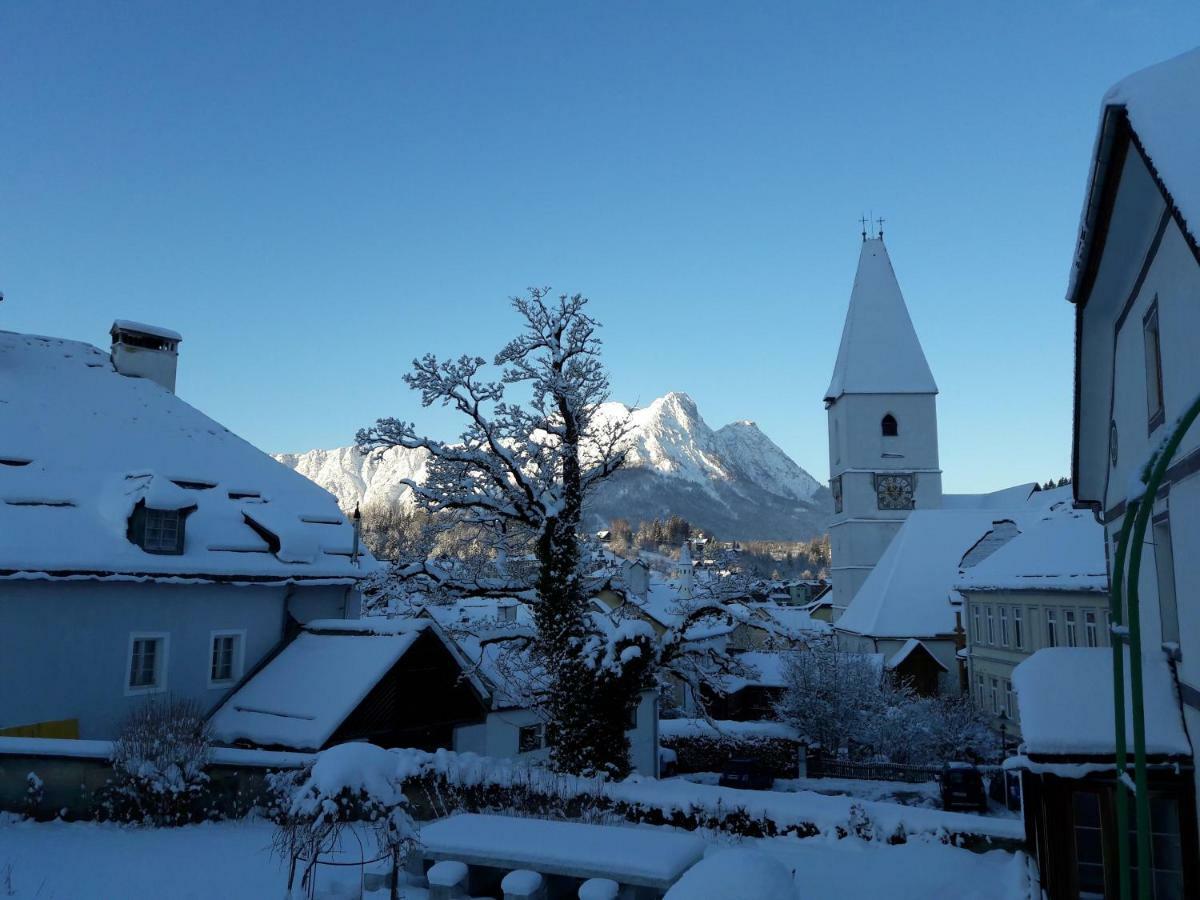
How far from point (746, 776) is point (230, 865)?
25254 millimetres

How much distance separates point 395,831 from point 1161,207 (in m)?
9.61

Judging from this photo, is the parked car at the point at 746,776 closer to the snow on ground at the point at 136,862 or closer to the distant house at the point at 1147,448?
the distant house at the point at 1147,448

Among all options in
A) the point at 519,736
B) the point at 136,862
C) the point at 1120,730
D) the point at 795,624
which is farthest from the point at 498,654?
the point at 795,624

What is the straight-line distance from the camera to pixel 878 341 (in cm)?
7406

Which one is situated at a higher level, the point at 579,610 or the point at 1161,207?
the point at 1161,207

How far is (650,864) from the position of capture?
30.3 feet

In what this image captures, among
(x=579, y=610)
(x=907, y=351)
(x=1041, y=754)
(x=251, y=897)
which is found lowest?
(x=251, y=897)

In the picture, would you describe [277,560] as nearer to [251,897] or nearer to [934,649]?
[251,897]

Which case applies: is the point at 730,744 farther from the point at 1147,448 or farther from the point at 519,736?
the point at 1147,448

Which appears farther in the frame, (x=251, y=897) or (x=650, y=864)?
(x=251, y=897)

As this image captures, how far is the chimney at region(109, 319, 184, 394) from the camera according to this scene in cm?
2709

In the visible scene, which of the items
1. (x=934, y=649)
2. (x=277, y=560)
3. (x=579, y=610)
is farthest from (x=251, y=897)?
(x=934, y=649)

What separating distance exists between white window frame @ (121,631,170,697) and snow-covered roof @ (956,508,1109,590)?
29660 mm

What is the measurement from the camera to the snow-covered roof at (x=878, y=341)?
239ft
